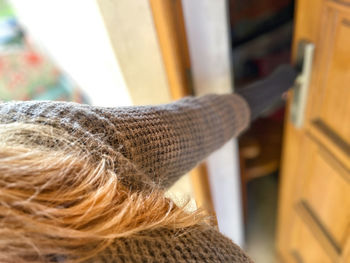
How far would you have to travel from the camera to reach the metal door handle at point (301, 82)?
61cm

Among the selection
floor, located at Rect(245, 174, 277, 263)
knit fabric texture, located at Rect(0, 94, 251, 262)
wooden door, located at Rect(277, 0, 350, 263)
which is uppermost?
knit fabric texture, located at Rect(0, 94, 251, 262)

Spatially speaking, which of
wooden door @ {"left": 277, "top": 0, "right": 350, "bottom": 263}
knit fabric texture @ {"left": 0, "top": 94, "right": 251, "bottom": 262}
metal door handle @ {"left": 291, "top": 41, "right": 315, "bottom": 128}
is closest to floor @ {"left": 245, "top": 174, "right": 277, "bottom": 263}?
wooden door @ {"left": 277, "top": 0, "right": 350, "bottom": 263}

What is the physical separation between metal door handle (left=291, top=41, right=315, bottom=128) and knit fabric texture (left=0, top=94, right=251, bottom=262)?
38 centimetres

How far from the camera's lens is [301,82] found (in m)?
0.66

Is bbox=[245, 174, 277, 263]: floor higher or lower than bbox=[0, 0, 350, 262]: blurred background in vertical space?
lower

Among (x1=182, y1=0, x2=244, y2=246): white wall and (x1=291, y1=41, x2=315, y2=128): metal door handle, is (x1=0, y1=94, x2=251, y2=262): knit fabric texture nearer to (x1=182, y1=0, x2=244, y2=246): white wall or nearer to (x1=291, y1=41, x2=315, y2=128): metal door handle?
(x1=182, y1=0, x2=244, y2=246): white wall

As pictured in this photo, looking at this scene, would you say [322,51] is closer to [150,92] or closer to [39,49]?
[150,92]

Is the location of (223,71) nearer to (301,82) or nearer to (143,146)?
(301,82)

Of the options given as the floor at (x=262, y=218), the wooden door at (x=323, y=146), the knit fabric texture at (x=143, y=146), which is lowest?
Answer: the floor at (x=262, y=218)

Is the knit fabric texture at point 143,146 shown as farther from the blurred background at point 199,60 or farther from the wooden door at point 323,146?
the wooden door at point 323,146

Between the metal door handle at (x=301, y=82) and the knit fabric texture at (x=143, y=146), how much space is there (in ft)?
1.24

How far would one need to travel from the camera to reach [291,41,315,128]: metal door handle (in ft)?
2.00

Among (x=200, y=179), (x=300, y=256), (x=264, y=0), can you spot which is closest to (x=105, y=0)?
(x=200, y=179)

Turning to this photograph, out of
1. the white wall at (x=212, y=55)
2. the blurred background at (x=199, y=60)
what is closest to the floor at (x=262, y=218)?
the blurred background at (x=199, y=60)
